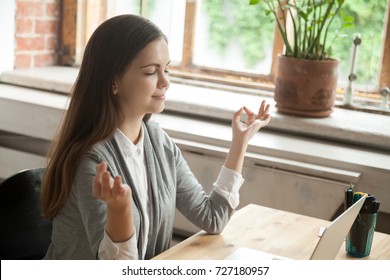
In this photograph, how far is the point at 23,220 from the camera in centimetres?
188

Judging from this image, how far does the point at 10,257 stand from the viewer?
6.14 ft

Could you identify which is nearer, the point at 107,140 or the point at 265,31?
the point at 107,140

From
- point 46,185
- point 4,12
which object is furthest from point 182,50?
point 46,185

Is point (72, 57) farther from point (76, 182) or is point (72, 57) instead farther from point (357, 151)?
point (76, 182)

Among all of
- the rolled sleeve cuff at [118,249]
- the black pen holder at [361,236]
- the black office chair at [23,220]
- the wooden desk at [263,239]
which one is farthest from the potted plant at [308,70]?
the rolled sleeve cuff at [118,249]

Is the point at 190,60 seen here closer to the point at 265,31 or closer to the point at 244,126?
the point at 265,31

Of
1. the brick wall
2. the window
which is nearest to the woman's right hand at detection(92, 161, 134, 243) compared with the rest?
the window

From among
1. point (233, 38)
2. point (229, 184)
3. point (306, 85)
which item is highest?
point (233, 38)

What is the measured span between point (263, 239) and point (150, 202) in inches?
12.8

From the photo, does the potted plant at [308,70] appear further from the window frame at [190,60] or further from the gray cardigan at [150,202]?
the gray cardigan at [150,202]

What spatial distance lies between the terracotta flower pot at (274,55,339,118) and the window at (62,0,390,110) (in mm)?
252

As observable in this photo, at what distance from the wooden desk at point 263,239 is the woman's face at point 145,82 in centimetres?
37

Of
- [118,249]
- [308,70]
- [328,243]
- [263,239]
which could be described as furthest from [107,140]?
[308,70]

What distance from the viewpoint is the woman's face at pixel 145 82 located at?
70.1 inches
